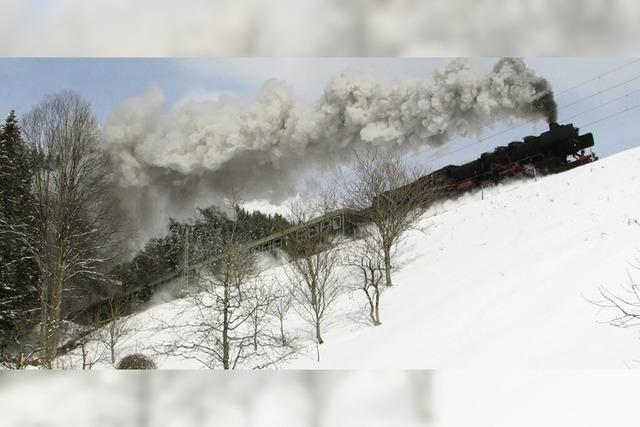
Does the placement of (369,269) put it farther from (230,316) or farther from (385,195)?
(230,316)

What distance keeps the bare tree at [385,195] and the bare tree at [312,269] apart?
26 cm

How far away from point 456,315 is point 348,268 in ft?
2.49

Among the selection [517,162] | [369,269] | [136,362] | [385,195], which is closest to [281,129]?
[385,195]

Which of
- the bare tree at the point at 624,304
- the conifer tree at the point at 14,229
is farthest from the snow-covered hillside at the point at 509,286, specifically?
the conifer tree at the point at 14,229

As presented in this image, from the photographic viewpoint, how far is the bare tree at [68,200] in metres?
→ 3.64

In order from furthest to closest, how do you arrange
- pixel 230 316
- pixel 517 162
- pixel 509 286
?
pixel 517 162 < pixel 230 316 < pixel 509 286

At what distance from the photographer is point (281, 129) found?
372 centimetres

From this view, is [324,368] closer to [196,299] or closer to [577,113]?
[196,299]

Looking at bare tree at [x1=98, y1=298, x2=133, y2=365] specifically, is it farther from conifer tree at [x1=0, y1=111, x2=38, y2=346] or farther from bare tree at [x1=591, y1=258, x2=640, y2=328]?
bare tree at [x1=591, y1=258, x2=640, y2=328]

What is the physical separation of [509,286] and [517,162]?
0.89 meters

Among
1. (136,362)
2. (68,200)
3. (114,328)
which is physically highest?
(68,200)

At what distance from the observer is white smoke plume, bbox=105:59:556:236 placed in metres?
3.65

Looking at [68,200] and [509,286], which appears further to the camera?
[68,200]

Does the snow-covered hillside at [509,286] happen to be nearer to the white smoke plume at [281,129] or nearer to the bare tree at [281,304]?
the bare tree at [281,304]
